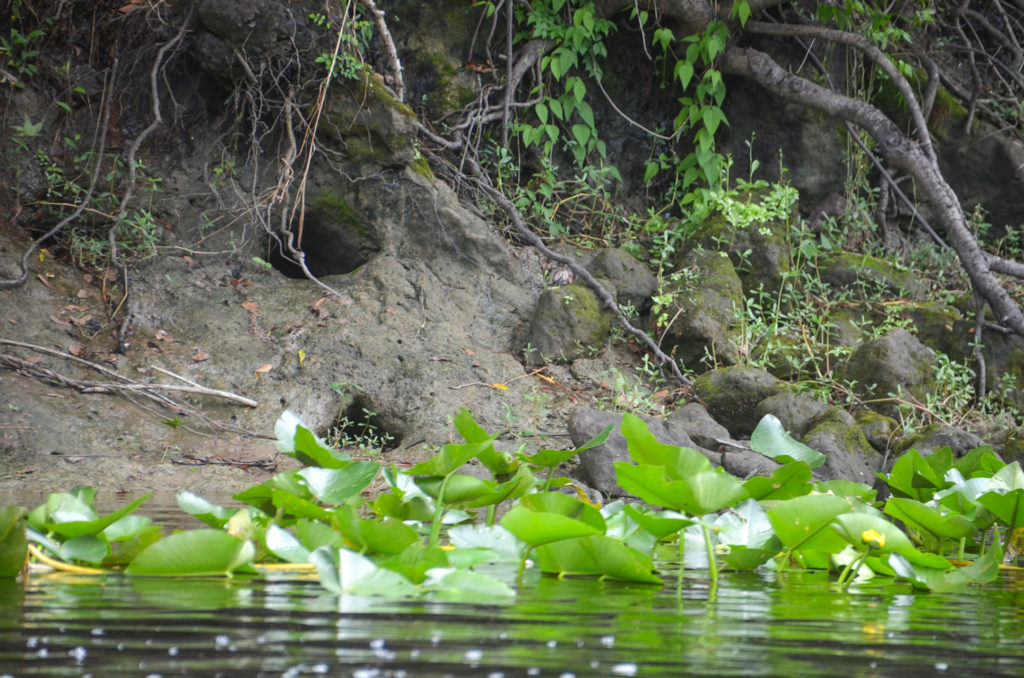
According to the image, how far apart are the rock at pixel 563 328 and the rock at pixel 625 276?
→ 1.38 ft

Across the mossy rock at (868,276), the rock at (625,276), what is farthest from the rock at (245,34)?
the mossy rock at (868,276)

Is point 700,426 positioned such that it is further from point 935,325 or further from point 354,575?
point 354,575

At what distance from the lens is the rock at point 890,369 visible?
5.55 metres

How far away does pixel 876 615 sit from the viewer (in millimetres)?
1269

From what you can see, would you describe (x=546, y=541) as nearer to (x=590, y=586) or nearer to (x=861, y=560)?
(x=590, y=586)

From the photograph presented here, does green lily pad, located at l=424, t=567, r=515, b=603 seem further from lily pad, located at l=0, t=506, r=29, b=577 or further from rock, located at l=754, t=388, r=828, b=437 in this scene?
rock, located at l=754, t=388, r=828, b=437

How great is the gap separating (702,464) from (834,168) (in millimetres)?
6612

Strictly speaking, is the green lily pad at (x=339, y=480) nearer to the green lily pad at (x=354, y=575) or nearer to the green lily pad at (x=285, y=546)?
the green lily pad at (x=285, y=546)

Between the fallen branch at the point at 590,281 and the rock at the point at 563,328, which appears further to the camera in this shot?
the fallen branch at the point at 590,281

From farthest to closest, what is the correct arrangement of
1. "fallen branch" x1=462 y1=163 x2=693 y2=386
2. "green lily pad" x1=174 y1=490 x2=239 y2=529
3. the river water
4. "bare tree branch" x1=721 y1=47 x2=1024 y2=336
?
"bare tree branch" x1=721 y1=47 x2=1024 y2=336, "fallen branch" x1=462 y1=163 x2=693 y2=386, "green lily pad" x1=174 y1=490 x2=239 y2=529, the river water

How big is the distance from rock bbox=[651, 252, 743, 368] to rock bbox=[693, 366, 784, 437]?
1.77 ft

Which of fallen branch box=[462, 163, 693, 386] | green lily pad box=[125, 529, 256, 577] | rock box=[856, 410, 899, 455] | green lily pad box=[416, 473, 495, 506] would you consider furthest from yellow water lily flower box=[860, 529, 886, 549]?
fallen branch box=[462, 163, 693, 386]

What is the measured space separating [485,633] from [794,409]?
4.25m

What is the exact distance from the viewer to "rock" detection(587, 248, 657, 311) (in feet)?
20.5
